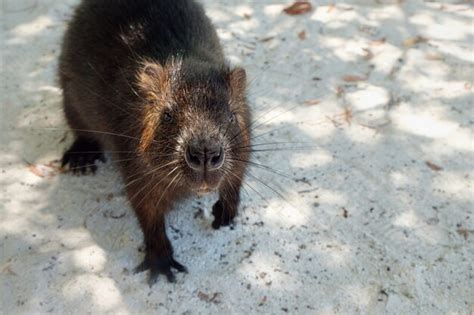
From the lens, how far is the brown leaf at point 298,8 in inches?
288

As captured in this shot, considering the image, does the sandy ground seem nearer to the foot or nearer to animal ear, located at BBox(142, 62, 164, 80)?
the foot

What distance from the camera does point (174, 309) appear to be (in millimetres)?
4406

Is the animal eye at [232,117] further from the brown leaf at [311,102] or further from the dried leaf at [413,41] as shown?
the dried leaf at [413,41]

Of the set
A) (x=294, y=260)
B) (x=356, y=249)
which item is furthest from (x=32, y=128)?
(x=356, y=249)

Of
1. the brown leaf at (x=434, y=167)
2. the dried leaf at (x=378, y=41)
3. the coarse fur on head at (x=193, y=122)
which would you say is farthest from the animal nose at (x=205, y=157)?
the dried leaf at (x=378, y=41)

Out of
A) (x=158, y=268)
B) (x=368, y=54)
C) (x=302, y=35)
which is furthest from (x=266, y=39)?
(x=158, y=268)

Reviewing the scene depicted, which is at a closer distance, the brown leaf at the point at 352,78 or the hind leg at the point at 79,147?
the hind leg at the point at 79,147

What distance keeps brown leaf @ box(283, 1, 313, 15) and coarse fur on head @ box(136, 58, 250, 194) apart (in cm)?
309

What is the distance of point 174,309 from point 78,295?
28.7 inches

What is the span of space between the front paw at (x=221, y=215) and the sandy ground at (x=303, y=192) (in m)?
0.08

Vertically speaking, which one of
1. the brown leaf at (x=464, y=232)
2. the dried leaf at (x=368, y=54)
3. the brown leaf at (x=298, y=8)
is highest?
the brown leaf at (x=298, y=8)

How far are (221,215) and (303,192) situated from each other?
786mm

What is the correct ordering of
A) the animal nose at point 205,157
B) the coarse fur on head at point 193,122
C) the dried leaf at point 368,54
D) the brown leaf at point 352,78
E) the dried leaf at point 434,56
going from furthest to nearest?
the dried leaf at point 368,54 → the dried leaf at point 434,56 → the brown leaf at point 352,78 → the coarse fur on head at point 193,122 → the animal nose at point 205,157

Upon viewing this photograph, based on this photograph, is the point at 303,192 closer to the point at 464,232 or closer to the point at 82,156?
the point at 464,232
